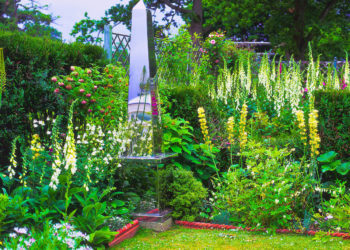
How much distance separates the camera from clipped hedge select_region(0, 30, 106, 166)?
5.00m

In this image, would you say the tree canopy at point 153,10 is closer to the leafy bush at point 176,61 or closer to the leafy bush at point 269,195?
the leafy bush at point 176,61

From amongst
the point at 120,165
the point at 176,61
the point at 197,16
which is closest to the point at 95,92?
the point at 120,165

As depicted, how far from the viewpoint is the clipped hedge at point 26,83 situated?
197 inches

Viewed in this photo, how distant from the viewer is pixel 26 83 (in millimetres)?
5191

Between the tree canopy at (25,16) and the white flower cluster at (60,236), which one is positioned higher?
the tree canopy at (25,16)

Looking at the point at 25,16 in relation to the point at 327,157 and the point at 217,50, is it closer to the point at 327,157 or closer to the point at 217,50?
the point at 217,50

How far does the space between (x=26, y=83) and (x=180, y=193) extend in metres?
2.54

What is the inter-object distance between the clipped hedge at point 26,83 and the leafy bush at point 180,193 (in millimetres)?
1867

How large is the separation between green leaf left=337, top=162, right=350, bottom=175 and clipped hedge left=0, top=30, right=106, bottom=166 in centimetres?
400

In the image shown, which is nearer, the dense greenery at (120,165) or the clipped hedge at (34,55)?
the dense greenery at (120,165)

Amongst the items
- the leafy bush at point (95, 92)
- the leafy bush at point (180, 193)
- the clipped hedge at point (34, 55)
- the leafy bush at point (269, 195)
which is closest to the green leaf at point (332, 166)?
the leafy bush at point (269, 195)

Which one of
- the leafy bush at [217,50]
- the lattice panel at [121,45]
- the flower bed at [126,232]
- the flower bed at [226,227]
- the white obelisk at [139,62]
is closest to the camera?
the flower bed at [126,232]

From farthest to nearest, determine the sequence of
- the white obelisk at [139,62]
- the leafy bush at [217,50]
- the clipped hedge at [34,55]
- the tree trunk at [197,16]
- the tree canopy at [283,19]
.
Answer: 1. the tree canopy at [283,19]
2. the tree trunk at [197,16]
3. the leafy bush at [217,50]
4. the clipped hedge at [34,55]
5. the white obelisk at [139,62]

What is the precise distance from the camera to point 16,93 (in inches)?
198
